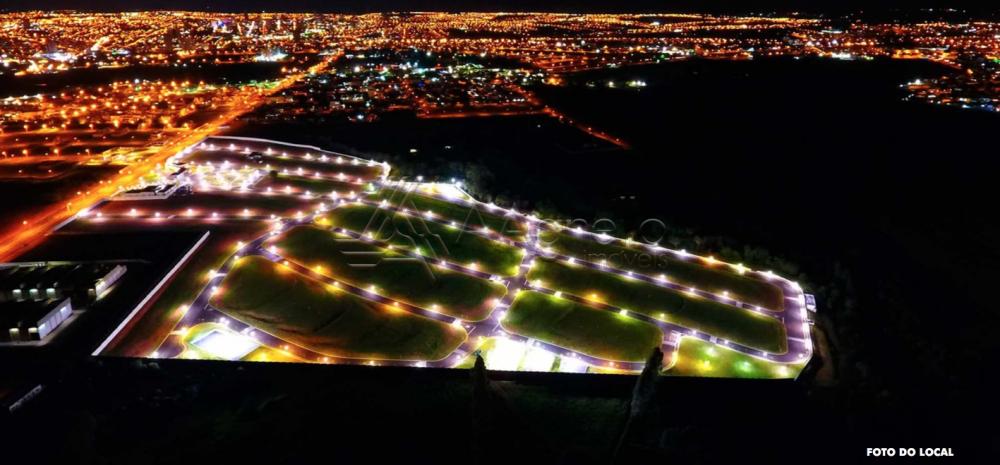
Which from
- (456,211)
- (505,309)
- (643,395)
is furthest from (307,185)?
(643,395)

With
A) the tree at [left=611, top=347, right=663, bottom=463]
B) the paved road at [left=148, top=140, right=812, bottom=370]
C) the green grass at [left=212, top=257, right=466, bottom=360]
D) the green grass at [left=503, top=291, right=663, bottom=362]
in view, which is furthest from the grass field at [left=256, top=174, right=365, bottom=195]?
the tree at [left=611, top=347, right=663, bottom=463]

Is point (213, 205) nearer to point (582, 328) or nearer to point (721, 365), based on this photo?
point (582, 328)

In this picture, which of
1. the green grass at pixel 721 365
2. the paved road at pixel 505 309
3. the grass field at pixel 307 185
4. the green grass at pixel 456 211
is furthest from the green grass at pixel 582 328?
the grass field at pixel 307 185

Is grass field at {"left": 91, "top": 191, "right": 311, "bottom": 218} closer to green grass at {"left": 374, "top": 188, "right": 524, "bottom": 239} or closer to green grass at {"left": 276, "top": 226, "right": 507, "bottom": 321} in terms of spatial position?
green grass at {"left": 276, "top": 226, "right": 507, "bottom": 321}

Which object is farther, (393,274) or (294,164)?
(294,164)

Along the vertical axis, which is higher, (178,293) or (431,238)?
(431,238)

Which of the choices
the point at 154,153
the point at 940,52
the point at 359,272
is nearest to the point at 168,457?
the point at 359,272

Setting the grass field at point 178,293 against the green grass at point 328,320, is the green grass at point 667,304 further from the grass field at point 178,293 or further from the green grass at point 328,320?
the grass field at point 178,293
